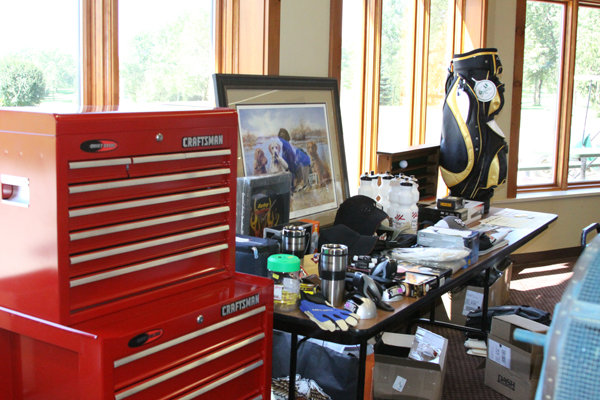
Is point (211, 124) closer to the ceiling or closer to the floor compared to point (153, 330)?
closer to the ceiling

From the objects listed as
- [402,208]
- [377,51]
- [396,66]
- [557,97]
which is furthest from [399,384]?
[557,97]

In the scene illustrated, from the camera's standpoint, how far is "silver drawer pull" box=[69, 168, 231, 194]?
150 cm

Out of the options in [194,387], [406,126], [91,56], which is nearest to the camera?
[194,387]

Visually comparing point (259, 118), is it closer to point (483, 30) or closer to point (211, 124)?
point (211, 124)

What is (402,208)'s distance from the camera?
3.18 meters

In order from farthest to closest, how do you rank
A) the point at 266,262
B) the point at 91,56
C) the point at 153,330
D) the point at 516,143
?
the point at 516,143, the point at 91,56, the point at 266,262, the point at 153,330

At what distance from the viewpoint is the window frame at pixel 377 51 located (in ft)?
12.5

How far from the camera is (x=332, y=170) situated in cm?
340

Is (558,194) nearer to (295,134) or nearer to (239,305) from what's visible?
(295,134)

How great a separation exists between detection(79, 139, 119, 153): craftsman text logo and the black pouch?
0.77 m

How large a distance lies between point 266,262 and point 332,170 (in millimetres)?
1263

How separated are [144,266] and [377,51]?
3.04 metres

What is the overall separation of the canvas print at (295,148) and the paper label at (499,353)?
1011 mm

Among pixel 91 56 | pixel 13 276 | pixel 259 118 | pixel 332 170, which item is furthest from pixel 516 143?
pixel 13 276
